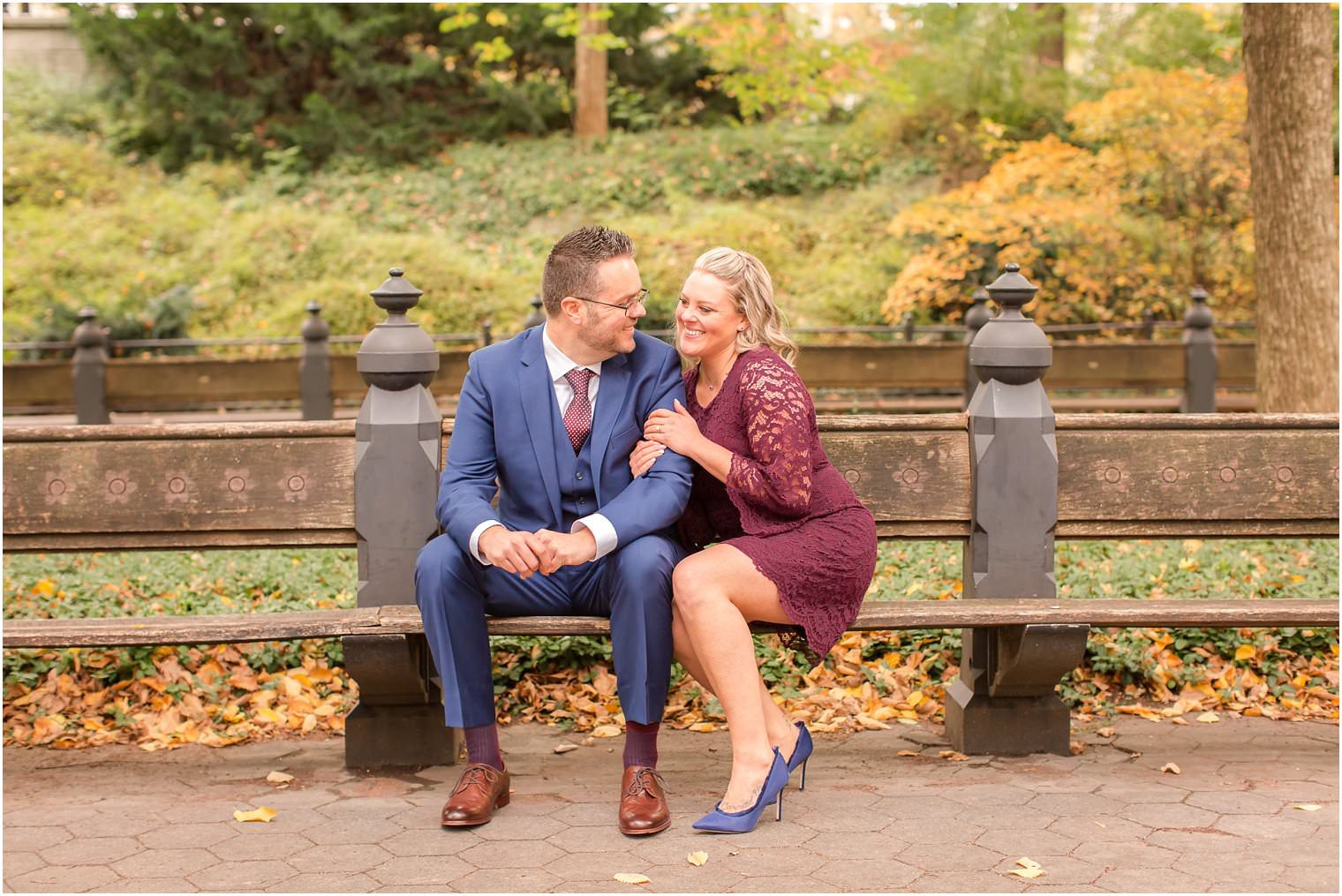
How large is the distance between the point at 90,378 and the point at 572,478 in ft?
28.6

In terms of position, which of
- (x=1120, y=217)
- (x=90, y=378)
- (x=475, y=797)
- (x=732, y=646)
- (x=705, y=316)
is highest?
(x=1120, y=217)

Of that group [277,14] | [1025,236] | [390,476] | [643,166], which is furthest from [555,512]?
[277,14]

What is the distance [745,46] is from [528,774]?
38.2 ft

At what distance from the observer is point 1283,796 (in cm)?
383

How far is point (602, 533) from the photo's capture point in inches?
143

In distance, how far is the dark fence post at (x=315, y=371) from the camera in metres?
11.3

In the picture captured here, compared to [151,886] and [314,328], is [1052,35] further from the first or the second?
[151,886]

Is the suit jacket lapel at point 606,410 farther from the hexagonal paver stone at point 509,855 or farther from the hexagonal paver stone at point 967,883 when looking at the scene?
the hexagonal paver stone at point 967,883

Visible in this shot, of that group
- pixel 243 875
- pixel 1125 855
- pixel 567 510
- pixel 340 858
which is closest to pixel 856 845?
pixel 1125 855

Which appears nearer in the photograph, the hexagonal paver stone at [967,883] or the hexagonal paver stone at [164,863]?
the hexagonal paver stone at [967,883]

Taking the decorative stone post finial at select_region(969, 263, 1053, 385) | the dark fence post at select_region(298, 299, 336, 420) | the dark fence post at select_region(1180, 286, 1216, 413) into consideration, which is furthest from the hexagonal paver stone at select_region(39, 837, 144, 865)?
the dark fence post at select_region(1180, 286, 1216, 413)

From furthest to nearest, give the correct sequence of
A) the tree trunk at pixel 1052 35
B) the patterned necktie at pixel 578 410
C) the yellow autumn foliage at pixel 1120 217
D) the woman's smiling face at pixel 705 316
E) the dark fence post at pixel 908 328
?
1. the tree trunk at pixel 1052 35
2. the yellow autumn foliage at pixel 1120 217
3. the dark fence post at pixel 908 328
4. the patterned necktie at pixel 578 410
5. the woman's smiling face at pixel 705 316

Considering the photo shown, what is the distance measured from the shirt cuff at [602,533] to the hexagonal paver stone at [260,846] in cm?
110

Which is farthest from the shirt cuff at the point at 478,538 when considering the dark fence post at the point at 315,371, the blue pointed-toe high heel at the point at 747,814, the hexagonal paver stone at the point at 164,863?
the dark fence post at the point at 315,371
